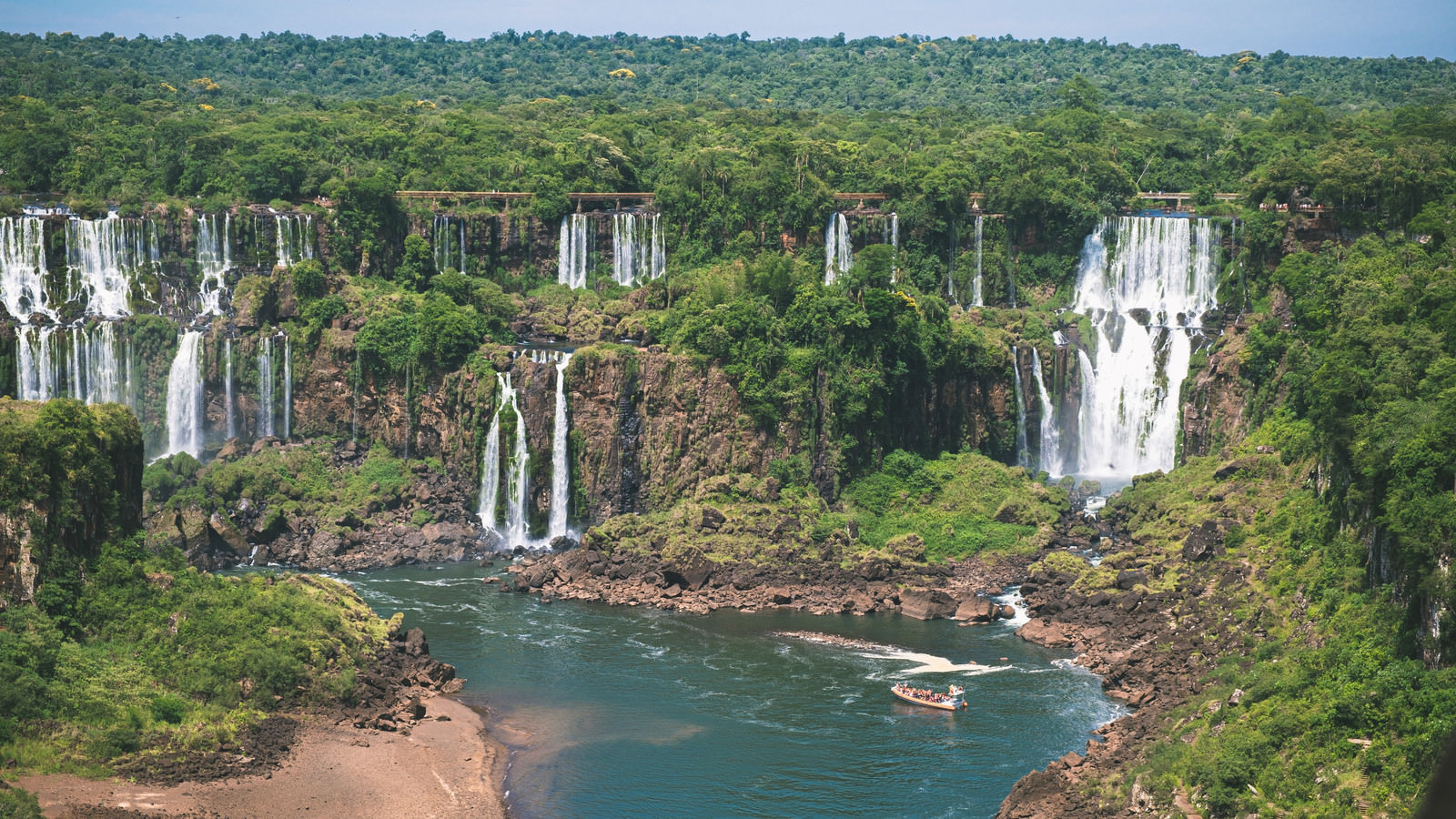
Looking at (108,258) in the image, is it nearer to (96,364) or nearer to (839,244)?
(96,364)

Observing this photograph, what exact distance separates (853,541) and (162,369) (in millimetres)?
33032

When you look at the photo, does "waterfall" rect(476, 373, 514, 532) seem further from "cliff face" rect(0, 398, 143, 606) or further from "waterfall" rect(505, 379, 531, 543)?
"cliff face" rect(0, 398, 143, 606)

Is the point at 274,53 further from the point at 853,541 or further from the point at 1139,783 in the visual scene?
the point at 1139,783

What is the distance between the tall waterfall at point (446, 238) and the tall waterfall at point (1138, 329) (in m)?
29.9

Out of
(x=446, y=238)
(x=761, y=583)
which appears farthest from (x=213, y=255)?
(x=761, y=583)

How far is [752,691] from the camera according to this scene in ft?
175

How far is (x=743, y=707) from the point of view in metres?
52.0

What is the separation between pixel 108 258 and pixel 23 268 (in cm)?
373

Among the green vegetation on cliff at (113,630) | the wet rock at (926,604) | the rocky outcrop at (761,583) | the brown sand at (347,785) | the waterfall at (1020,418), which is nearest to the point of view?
the brown sand at (347,785)

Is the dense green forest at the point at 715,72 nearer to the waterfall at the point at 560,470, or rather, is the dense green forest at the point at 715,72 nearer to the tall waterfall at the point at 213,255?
the tall waterfall at the point at 213,255

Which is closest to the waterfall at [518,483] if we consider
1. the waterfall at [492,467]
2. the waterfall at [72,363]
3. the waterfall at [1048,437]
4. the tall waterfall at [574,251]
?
the waterfall at [492,467]

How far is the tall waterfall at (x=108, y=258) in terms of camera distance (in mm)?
78500

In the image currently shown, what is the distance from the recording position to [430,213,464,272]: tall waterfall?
276 ft

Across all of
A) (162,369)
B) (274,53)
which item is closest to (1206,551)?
(162,369)
